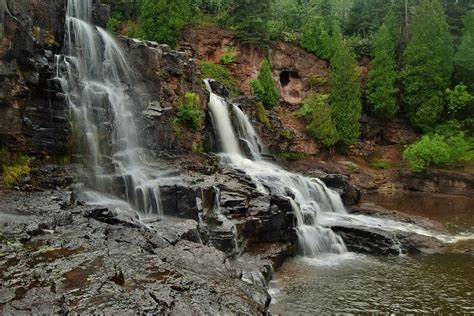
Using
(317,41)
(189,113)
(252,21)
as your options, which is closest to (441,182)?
(317,41)

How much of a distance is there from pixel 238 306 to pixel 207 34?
34.9 m

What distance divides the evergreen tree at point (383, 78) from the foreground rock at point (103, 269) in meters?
30.2

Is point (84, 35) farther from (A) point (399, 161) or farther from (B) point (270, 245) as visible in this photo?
(A) point (399, 161)

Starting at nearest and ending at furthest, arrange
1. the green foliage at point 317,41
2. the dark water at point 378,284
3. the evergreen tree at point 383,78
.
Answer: the dark water at point 378,284
the evergreen tree at point 383,78
the green foliage at point 317,41

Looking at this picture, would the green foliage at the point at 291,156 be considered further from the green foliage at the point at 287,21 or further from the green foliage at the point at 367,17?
the green foliage at the point at 367,17

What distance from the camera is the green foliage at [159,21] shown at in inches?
1405

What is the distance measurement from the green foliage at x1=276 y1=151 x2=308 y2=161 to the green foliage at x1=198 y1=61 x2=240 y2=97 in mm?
7028

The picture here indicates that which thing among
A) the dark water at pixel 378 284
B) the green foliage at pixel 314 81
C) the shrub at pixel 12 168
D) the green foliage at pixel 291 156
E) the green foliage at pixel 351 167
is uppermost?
the green foliage at pixel 314 81

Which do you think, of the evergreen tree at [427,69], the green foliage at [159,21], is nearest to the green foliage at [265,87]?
the green foliage at [159,21]

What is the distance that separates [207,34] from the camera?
128 ft

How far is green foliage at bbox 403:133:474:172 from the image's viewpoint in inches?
1251

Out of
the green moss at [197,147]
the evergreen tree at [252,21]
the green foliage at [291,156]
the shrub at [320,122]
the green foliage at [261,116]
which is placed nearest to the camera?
the green moss at [197,147]

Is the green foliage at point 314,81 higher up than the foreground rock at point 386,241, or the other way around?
the green foliage at point 314,81

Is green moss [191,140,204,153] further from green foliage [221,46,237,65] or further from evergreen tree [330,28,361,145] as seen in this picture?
green foliage [221,46,237,65]
